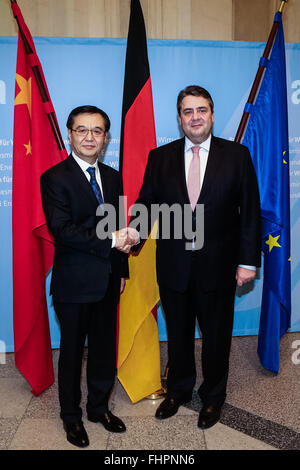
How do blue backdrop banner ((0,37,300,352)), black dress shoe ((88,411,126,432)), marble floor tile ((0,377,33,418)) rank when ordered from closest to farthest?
1. black dress shoe ((88,411,126,432))
2. marble floor tile ((0,377,33,418))
3. blue backdrop banner ((0,37,300,352))

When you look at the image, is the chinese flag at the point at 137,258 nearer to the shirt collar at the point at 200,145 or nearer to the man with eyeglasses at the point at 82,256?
the man with eyeglasses at the point at 82,256

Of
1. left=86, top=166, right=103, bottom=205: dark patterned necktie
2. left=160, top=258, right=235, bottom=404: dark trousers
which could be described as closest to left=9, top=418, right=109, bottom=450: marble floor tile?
left=160, top=258, right=235, bottom=404: dark trousers

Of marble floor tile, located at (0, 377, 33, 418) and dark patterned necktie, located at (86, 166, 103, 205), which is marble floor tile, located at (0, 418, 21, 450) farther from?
dark patterned necktie, located at (86, 166, 103, 205)

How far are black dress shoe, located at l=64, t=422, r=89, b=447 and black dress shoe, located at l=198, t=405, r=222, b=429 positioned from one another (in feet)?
2.04

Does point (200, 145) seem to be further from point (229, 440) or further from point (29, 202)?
point (229, 440)

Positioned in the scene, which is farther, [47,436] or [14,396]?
[14,396]

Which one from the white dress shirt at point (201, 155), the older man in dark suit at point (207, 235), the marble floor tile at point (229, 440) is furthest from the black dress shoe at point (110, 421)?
the white dress shirt at point (201, 155)

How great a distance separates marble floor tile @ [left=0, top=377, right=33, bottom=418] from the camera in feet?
7.86

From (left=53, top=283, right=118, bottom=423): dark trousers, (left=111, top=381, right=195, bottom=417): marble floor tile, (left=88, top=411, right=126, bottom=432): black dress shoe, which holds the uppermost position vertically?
(left=53, top=283, right=118, bottom=423): dark trousers

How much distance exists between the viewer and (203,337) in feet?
7.45

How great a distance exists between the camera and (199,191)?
2.10m

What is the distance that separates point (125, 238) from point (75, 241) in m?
0.27

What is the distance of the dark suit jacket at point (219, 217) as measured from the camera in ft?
6.78

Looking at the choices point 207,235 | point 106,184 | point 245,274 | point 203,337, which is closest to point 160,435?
point 203,337
